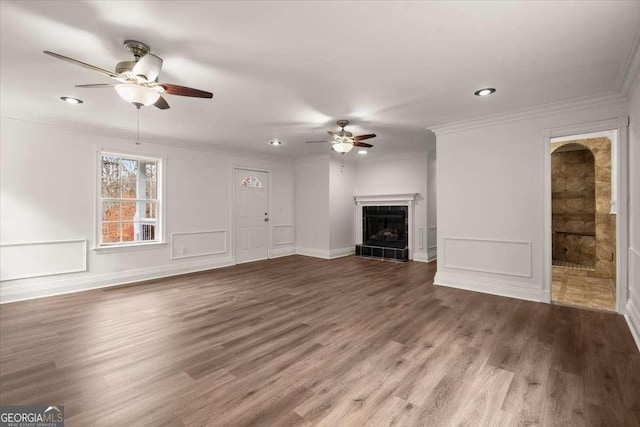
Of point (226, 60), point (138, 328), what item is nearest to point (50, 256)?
point (138, 328)

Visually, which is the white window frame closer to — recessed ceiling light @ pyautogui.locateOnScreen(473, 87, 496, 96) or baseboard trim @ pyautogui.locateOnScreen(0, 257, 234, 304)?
baseboard trim @ pyautogui.locateOnScreen(0, 257, 234, 304)

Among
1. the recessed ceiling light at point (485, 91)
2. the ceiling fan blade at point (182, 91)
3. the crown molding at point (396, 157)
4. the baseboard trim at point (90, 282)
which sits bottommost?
the baseboard trim at point (90, 282)

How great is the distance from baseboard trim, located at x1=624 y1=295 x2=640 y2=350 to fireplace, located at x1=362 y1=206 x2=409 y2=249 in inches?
159

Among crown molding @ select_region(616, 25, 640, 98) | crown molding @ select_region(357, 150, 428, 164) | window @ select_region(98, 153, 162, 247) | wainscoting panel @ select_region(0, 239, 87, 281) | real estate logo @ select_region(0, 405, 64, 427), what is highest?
crown molding @ select_region(357, 150, 428, 164)

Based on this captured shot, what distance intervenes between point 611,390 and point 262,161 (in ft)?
21.4

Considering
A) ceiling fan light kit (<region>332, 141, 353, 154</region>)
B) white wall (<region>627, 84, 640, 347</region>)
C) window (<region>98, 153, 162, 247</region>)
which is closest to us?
white wall (<region>627, 84, 640, 347</region>)

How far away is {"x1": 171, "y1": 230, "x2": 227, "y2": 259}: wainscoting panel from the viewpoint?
18.6 feet

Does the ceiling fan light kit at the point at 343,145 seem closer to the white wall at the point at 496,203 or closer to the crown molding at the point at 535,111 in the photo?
the crown molding at the point at 535,111

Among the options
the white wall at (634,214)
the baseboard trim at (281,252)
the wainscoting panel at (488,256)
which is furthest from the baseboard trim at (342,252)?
the white wall at (634,214)

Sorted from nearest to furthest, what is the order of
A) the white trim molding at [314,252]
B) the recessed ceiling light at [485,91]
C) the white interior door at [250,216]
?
1. the recessed ceiling light at [485,91]
2. the white interior door at [250,216]
3. the white trim molding at [314,252]

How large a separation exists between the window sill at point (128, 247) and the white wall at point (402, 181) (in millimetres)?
4823

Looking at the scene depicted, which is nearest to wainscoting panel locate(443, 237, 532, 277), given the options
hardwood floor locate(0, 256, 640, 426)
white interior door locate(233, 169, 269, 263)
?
hardwood floor locate(0, 256, 640, 426)

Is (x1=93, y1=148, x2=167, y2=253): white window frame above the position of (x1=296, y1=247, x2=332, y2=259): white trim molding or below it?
above

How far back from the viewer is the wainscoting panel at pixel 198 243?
5660mm
